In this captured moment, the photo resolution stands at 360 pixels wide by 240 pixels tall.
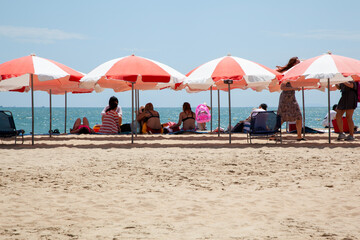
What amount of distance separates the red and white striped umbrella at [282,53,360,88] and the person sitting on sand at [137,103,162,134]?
5.28 metres

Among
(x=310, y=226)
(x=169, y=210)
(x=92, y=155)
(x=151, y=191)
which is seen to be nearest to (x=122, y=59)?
(x=92, y=155)

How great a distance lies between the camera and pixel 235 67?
11172 mm

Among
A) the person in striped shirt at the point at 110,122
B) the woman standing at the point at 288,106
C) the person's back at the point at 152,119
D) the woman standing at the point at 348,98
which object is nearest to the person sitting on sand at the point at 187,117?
the person's back at the point at 152,119

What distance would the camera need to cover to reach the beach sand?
396 centimetres

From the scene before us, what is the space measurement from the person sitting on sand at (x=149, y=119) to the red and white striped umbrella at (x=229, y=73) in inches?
133

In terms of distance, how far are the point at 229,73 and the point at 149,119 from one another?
4765 millimetres

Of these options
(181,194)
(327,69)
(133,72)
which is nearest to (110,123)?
(133,72)

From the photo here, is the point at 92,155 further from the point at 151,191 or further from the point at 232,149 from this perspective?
the point at 151,191

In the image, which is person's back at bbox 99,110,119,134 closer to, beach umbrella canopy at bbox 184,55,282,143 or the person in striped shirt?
the person in striped shirt

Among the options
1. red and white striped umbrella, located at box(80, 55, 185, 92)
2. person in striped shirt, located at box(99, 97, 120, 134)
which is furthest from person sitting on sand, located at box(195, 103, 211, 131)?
red and white striped umbrella, located at box(80, 55, 185, 92)

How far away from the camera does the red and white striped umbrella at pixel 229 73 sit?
10.8 m

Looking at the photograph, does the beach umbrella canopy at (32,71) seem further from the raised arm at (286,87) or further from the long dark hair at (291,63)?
the long dark hair at (291,63)

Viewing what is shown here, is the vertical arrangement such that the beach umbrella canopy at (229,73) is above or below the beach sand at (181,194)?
above

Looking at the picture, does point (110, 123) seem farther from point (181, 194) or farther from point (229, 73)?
point (181, 194)
